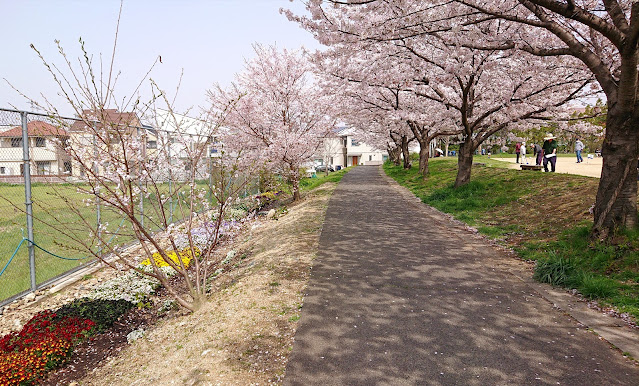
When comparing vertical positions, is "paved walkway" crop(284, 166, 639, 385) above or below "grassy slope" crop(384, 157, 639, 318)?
below

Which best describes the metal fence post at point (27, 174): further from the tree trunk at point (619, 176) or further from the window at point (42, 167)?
the tree trunk at point (619, 176)

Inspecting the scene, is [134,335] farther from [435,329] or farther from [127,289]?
[435,329]

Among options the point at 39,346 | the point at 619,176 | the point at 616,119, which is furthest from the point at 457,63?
the point at 39,346

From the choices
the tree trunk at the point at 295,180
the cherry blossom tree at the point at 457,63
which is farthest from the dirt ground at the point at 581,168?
the tree trunk at the point at 295,180

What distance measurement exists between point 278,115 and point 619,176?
35.9ft

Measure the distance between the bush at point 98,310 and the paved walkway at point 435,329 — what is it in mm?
2986

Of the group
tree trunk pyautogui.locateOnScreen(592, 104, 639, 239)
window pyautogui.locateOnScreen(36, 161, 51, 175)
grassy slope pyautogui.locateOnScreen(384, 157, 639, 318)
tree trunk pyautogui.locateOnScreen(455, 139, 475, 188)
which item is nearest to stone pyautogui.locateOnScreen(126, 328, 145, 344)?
window pyautogui.locateOnScreen(36, 161, 51, 175)

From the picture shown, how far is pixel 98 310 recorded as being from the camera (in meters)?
5.45

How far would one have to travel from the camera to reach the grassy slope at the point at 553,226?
525 cm

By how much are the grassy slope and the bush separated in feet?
21.7

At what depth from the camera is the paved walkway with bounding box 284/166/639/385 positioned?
3.40 metres

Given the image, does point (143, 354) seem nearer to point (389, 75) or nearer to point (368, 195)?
point (389, 75)

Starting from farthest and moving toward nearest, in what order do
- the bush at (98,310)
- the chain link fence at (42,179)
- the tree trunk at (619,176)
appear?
the tree trunk at (619,176), the chain link fence at (42,179), the bush at (98,310)

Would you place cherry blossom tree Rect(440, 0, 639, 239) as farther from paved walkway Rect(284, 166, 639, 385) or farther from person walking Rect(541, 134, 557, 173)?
person walking Rect(541, 134, 557, 173)
